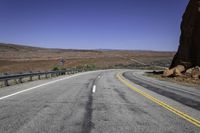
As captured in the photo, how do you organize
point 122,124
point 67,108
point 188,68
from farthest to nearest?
point 188,68, point 67,108, point 122,124

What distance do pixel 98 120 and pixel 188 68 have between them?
29.6 metres

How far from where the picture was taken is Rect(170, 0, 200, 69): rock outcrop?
3428 centimetres

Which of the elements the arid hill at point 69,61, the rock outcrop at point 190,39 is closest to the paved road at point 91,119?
A: the rock outcrop at point 190,39

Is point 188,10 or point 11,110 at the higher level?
point 188,10

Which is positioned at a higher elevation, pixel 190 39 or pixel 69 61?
pixel 190 39

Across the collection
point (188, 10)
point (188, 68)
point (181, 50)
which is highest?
point (188, 10)

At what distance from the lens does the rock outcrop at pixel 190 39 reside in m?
34.3

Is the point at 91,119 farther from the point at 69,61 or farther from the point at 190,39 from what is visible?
the point at 69,61

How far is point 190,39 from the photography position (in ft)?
119

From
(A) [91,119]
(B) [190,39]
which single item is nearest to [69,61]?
(B) [190,39]

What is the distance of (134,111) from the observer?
8344mm

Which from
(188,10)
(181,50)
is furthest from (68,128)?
(188,10)

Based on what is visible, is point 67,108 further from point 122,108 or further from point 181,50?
point 181,50

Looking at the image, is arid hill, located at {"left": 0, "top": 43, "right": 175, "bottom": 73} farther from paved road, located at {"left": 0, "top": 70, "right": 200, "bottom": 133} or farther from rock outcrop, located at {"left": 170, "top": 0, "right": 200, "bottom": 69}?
paved road, located at {"left": 0, "top": 70, "right": 200, "bottom": 133}
